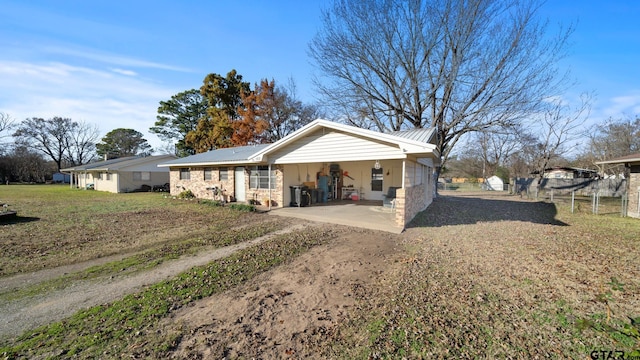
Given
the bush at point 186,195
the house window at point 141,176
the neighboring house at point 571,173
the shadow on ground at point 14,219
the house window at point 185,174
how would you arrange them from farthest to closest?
the neighboring house at point 571,173, the house window at point 141,176, the house window at point 185,174, the bush at point 186,195, the shadow on ground at point 14,219

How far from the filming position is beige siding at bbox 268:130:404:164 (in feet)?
28.0

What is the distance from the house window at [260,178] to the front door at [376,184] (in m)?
5.65

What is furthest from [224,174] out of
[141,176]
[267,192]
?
[141,176]

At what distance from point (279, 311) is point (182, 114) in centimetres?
3699

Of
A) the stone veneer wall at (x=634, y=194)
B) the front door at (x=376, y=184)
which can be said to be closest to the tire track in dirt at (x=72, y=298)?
the front door at (x=376, y=184)

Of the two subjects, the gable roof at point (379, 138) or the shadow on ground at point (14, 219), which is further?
the shadow on ground at point (14, 219)

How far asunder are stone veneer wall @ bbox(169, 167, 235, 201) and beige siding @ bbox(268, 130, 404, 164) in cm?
431

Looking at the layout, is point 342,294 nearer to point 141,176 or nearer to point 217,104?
point 141,176

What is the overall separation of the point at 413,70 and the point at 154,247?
1677 cm

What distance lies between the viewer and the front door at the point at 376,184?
1435cm

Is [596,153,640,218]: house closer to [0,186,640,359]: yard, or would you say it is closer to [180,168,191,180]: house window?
[0,186,640,359]: yard

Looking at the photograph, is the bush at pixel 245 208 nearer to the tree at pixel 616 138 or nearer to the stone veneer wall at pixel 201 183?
the stone veneer wall at pixel 201 183

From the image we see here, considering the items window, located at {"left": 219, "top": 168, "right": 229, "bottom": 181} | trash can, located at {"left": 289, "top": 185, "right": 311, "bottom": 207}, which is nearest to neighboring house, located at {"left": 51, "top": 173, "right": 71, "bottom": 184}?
window, located at {"left": 219, "top": 168, "right": 229, "bottom": 181}

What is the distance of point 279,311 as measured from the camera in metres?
3.43
